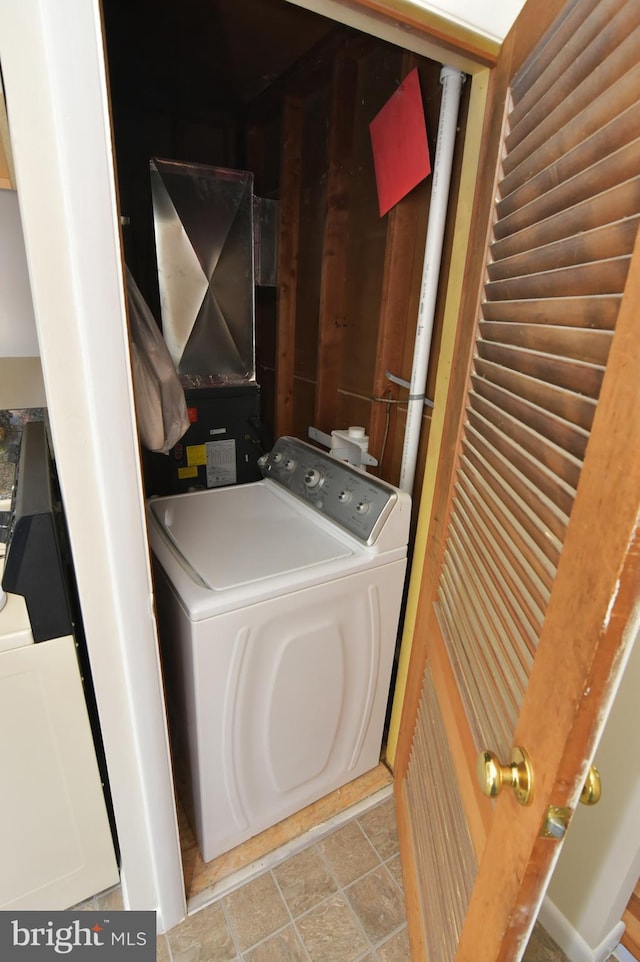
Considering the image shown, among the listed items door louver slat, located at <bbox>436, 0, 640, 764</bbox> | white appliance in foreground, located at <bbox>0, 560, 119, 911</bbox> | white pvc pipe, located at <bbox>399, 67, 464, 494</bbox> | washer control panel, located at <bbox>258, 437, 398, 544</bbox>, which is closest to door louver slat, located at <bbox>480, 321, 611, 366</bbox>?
door louver slat, located at <bbox>436, 0, 640, 764</bbox>

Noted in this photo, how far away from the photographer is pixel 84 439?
0.81 meters

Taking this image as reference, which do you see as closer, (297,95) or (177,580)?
(177,580)

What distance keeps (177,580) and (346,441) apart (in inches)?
31.7

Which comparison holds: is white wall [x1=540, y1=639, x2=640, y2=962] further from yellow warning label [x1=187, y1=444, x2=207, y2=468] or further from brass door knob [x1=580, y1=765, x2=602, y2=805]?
yellow warning label [x1=187, y1=444, x2=207, y2=468]

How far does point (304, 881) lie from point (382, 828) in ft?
0.95

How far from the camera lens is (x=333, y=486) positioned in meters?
1.50

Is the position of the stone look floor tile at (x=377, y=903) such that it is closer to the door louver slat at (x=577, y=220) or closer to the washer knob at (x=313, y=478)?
the washer knob at (x=313, y=478)

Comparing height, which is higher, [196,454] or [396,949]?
[196,454]

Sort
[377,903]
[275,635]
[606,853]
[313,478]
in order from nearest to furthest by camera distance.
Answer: [606,853], [275,635], [377,903], [313,478]

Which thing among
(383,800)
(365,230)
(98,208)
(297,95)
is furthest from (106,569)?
(297,95)

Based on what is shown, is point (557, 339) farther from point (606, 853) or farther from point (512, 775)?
point (606, 853)

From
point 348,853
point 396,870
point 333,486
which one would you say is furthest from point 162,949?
point 333,486

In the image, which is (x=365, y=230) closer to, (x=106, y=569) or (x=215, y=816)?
(x=106, y=569)

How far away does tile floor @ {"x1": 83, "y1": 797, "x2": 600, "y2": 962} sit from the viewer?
123cm
